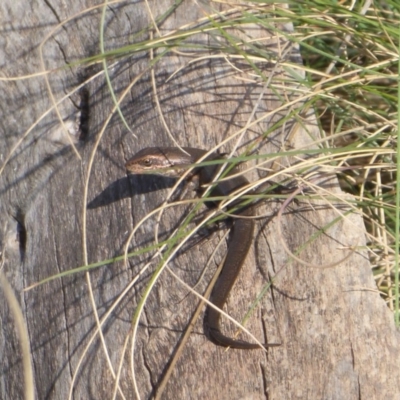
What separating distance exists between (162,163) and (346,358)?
3.28ft

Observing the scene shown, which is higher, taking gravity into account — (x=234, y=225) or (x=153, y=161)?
(x=153, y=161)

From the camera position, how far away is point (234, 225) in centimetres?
223

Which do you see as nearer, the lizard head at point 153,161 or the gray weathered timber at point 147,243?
→ the gray weathered timber at point 147,243

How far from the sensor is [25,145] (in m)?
2.66

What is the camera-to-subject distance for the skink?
6.89 ft

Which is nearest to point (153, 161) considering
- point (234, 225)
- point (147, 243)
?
point (147, 243)

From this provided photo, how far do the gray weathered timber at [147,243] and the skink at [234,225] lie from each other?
0.05m

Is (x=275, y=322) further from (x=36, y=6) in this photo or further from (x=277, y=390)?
(x=36, y=6)

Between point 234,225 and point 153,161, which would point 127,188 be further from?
point 234,225

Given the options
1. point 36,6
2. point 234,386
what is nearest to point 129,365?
point 234,386

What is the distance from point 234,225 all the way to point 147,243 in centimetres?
34

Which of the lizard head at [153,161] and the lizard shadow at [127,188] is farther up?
the lizard head at [153,161]

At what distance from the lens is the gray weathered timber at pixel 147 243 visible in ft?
6.79

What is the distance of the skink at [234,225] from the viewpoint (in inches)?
82.7
